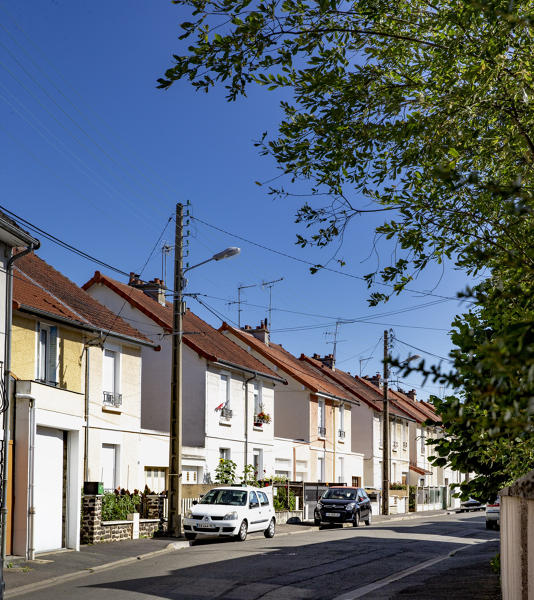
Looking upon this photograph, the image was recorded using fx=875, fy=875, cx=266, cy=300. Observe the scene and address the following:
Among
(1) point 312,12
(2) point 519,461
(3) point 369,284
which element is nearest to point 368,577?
(2) point 519,461

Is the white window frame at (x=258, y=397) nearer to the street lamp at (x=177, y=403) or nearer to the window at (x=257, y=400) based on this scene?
the window at (x=257, y=400)

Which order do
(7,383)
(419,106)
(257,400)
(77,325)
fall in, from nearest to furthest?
(419,106) < (7,383) < (77,325) < (257,400)

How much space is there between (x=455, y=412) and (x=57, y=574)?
14686 mm

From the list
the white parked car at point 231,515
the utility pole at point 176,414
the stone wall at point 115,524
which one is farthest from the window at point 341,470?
the utility pole at point 176,414

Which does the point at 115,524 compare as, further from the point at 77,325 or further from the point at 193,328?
the point at 193,328

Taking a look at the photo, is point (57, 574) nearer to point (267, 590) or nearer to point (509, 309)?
point (267, 590)

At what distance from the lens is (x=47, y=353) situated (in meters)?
23.7

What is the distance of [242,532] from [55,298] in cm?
885

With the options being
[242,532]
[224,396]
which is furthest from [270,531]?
[224,396]

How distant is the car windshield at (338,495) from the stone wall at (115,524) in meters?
11.9

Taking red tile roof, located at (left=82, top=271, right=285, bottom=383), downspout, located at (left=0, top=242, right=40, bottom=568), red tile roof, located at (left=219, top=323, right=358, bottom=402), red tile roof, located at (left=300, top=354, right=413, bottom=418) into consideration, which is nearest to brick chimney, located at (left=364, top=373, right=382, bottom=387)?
red tile roof, located at (left=300, top=354, right=413, bottom=418)

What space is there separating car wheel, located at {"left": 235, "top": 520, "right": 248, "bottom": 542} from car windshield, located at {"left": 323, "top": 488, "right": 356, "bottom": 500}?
11.1 meters

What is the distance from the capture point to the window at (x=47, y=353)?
23344 millimetres

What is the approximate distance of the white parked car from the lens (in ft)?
82.4
